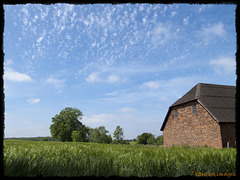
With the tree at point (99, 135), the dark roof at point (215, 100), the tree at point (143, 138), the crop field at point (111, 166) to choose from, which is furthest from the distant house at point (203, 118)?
the tree at point (143, 138)

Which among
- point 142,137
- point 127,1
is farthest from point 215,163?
point 142,137

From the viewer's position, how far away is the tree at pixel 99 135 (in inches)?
3169

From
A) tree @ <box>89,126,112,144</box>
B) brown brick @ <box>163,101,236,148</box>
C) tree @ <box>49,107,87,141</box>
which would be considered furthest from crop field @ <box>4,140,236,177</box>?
tree @ <box>89,126,112,144</box>

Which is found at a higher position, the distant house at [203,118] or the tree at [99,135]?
the distant house at [203,118]

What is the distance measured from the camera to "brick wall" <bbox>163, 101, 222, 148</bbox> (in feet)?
60.2

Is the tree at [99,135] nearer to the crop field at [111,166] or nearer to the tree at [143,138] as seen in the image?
the tree at [143,138]

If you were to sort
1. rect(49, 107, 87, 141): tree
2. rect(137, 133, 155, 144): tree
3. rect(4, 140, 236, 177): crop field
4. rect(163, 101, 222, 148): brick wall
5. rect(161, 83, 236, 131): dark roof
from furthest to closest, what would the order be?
rect(137, 133, 155, 144): tree, rect(49, 107, 87, 141): tree, rect(161, 83, 236, 131): dark roof, rect(163, 101, 222, 148): brick wall, rect(4, 140, 236, 177): crop field

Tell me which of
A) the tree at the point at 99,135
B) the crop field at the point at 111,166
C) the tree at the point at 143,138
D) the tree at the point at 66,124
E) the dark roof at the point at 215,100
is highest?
the dark roof at the point at 215,100

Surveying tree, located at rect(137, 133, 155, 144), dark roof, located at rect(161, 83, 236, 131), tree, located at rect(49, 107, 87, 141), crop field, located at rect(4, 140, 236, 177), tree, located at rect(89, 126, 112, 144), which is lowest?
tree, located at rect(137, 133, 155, 144)

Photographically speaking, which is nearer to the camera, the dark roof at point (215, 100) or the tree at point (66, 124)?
the dark roof at point (215, 100)

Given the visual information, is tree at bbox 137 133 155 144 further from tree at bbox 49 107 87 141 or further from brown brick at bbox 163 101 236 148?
brown brick at bbox 163 101 236 148

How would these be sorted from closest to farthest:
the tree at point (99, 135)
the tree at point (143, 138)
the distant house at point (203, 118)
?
the distant house at point (203, 118) → the tree at point (99, 135) → the tree at point (143, 138)

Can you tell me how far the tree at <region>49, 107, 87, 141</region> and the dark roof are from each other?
39.9 m

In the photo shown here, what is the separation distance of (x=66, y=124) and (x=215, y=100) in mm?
47195
